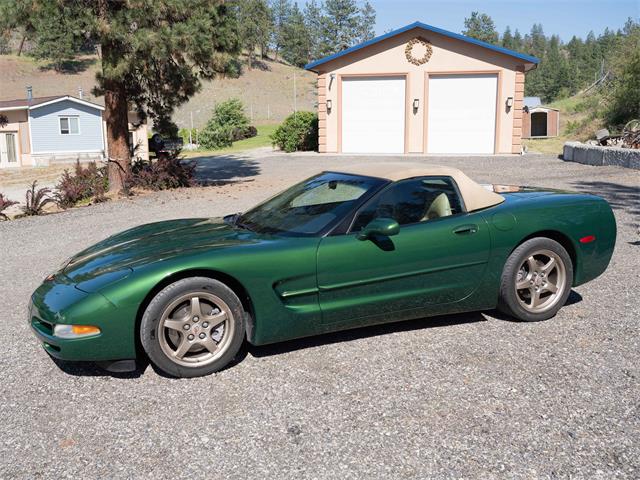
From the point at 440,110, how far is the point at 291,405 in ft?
77.0

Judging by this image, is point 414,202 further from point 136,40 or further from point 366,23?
point 366,23

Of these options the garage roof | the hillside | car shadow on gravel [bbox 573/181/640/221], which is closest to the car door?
car shadow on gravel [bbox 573/181/640/221]

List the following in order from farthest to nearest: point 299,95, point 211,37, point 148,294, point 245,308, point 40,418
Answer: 1. point 299,95
2. point 211,37
3. point 245,308
4. point 148,294
5. point 40,418

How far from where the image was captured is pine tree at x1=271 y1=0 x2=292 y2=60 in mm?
123963

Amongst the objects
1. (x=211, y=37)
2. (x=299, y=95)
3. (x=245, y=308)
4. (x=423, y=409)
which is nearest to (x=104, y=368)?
(x=245, y=308)

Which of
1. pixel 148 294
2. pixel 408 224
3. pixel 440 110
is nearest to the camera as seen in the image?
pixel 148 294

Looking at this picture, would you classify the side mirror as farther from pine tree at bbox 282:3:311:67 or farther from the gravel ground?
pine tree at bbox 282:3:311:67

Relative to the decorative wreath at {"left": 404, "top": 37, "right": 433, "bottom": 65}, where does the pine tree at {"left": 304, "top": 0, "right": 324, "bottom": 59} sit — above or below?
above

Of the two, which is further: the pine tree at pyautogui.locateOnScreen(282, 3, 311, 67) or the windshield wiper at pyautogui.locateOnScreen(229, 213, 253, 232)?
the pine tree at pyautogui.locateOnScreen(282, 3, 311, 67)

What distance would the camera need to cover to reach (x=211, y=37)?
1393 centimetres

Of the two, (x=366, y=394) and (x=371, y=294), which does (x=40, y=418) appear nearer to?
(x=366, y=394)

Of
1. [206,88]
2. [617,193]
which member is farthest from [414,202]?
[206,88]

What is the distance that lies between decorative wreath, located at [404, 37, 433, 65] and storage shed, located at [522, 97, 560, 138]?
20.0 m

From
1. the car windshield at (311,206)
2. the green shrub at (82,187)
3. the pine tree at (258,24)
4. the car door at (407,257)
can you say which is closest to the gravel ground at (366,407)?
the car door at (407,257)
